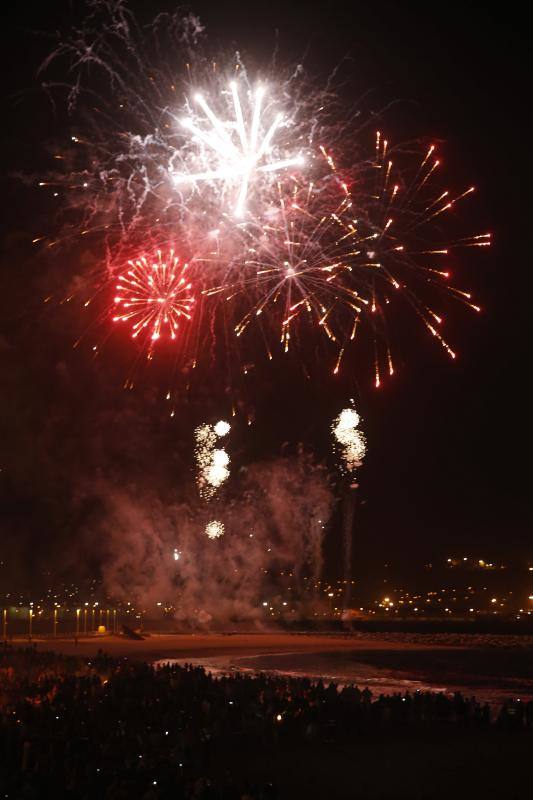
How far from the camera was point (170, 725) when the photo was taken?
1414 cm

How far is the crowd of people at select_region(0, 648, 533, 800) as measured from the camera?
948 centimetres

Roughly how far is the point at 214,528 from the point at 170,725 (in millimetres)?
40300

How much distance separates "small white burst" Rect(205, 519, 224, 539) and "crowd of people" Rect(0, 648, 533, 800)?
3350 centimetres

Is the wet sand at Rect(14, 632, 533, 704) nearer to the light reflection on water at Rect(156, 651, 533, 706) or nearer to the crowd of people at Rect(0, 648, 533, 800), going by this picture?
the light reflection on water at Rect(156, 651, 533, 706)

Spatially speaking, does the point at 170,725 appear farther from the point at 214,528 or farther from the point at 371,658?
the point at 214,528

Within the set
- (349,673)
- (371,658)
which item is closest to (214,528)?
(371,658)

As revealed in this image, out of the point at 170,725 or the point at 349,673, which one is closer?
the point at 170,725

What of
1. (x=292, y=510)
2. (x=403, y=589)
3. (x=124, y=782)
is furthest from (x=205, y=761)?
(x=403, y=589)

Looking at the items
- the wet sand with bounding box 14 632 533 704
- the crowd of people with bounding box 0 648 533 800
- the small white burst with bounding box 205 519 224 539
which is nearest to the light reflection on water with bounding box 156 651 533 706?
the wet sand with bounding box 14 632 533 704

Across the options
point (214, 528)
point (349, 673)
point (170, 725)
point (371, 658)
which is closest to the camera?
point (170, 725)

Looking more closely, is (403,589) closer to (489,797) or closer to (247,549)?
(247,549)

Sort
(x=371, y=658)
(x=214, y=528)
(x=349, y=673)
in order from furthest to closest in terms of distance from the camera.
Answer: (x=214, y=528)
(x=371, y=658)
(x=349, y=673)

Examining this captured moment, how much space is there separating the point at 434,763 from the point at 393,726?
117 inches

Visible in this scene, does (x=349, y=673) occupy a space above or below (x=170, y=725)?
below
